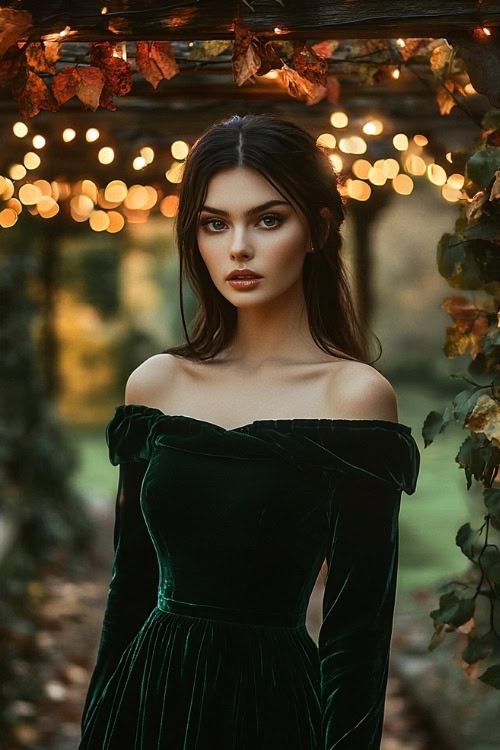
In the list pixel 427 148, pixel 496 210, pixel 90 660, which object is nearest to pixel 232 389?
pixel 496 210

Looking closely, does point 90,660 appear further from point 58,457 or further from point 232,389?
point 232,389

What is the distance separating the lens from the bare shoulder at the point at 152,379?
210cm

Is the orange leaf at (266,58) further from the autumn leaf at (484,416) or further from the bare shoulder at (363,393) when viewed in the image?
the autumn leaf at (484,416)

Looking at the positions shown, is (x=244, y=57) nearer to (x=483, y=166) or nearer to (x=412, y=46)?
(x=483, y=166)

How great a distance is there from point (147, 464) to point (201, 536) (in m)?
0.20

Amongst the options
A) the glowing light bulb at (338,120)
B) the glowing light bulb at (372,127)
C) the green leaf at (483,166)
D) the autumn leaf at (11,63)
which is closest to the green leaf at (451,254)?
the green leaf at (483,166)

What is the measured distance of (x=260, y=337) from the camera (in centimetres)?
204

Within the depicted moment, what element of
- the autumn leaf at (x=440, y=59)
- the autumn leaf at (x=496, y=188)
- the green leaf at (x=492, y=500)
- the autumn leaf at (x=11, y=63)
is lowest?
the green leaf at (x=492, y=500)

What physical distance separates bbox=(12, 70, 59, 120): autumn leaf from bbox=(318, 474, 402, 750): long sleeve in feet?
2.85

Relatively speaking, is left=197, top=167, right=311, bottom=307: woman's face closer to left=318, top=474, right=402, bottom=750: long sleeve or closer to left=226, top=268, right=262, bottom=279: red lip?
left=226, top=268, right=262, bottom=279: red lip

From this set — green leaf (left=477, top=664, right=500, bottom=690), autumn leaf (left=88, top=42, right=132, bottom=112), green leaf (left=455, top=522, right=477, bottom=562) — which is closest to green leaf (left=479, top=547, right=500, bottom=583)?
green leaf (left=455, top=522, right=477, bottom=562)

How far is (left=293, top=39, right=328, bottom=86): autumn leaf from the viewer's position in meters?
2.08

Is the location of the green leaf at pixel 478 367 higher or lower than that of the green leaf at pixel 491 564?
higher

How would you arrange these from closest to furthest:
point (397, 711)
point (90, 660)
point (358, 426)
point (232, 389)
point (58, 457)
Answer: point (358, 426)
point (232, 389)
point (397, 711)
point (90, 660)
point (58, 457)
